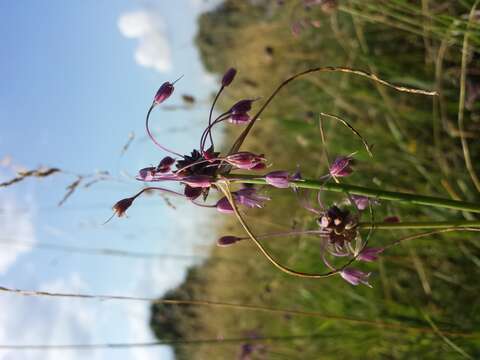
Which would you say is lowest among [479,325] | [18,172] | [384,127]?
[479,325]

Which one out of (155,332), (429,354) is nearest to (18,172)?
(429,354)

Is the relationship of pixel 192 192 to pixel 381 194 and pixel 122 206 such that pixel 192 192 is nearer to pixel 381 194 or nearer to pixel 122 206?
pixel 122 206

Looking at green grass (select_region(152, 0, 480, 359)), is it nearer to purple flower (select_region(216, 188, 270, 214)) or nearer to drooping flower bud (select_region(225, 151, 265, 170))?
purple flower (select_region(216, 188, 270, 214))

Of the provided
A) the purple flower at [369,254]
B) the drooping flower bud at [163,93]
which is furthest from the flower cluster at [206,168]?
the purple flower at [369,254]

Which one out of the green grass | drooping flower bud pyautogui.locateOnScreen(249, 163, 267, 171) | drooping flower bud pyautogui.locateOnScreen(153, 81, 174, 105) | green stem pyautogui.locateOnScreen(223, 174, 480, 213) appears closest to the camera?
green stem pyautogui.locateOnScreen(223, 174, 480, 213)

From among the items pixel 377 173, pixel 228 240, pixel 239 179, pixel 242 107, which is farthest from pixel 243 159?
pixel 377 173

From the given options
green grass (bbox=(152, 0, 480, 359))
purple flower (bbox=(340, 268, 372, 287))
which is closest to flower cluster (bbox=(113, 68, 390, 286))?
purple flower (bbox=(340, 268, 372, 287))

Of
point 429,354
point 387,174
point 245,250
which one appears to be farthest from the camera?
point 245,250

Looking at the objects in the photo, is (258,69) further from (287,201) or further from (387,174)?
(387,174)
